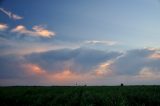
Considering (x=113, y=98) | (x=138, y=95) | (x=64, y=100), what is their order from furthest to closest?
(x=138, y=95), (x=64, y=100), (x=113, y=98)

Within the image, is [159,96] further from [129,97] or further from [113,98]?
[113,98]

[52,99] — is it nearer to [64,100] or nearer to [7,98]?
[64,100]

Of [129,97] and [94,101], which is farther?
[129,97]

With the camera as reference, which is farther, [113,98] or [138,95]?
[138,95]

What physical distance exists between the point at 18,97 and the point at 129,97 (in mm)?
11285

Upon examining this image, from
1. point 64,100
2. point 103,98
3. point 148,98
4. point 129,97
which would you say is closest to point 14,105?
point 64,100

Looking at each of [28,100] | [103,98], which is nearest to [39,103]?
[28,100]

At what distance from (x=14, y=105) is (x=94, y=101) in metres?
7.95

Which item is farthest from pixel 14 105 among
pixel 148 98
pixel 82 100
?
pixel 148 98

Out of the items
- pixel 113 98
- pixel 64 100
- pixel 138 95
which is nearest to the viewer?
pixel 113 98

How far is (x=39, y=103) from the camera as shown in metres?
24.0

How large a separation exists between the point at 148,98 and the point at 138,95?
148 centimetres

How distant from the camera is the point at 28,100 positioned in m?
25.7

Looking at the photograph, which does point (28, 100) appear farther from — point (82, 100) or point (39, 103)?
point (82, 100)
